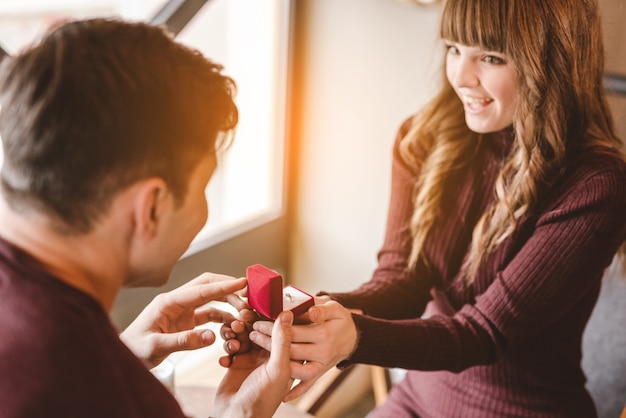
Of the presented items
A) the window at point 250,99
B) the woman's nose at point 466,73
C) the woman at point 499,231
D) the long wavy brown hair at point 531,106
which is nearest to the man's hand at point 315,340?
the woman at point 499,231

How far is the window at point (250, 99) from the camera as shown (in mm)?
2066

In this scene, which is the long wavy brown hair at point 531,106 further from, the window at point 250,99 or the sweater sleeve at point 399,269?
the window at point 250,99

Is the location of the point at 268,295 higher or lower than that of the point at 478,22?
lower

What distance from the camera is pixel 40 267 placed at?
65 cm

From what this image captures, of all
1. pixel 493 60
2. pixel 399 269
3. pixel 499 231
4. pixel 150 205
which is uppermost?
pixel 493 60

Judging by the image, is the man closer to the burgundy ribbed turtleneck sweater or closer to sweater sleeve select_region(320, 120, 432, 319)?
the burgundy ribbed turtleneck sweater

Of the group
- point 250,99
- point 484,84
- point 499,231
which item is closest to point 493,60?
point 484,84

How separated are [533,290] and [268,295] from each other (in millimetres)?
492

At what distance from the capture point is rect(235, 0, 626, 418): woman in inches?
42.1

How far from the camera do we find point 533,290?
1.11m

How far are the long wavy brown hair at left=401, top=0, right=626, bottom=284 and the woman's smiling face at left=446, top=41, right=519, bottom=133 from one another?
0.6 inches

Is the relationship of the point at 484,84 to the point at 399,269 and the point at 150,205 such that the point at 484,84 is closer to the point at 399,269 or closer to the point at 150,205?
the point at 399,269

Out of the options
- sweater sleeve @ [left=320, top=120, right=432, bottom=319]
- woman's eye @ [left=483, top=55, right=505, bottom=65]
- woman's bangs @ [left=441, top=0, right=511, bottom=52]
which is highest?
woman's bangs @ [left=441, top=0, right=511, bottom=52]

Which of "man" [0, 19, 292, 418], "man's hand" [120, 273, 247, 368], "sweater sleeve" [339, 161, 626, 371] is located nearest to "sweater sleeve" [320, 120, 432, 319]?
"sweater sleeve" [339, 161, 626, 371]
